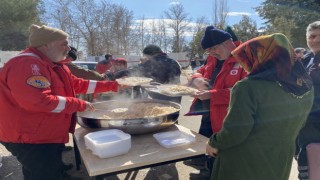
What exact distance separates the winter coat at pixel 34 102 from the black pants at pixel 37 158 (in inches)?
1.9

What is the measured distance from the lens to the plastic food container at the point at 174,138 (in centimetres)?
226

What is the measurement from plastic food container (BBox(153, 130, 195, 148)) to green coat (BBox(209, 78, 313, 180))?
48cm

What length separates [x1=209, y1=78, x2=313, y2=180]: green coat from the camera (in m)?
1.59

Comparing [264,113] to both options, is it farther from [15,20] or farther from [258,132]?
[15,20]

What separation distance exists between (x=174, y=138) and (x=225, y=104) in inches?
22.3

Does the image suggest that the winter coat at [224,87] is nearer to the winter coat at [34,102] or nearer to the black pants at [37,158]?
the winter coat at [34,102]

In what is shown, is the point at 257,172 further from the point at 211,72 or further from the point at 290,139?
the point at 211,72

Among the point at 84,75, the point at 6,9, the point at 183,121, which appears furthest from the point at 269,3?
the point at 84,75

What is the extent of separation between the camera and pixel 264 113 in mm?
1626

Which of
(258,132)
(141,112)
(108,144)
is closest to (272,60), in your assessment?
(258,132)

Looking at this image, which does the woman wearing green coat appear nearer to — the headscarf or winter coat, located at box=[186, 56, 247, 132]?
the headscarf

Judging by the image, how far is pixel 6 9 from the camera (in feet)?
76.6

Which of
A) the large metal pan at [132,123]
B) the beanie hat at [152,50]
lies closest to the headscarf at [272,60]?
the large metal pan at [132,123]

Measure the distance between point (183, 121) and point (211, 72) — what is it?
10.6 feet
